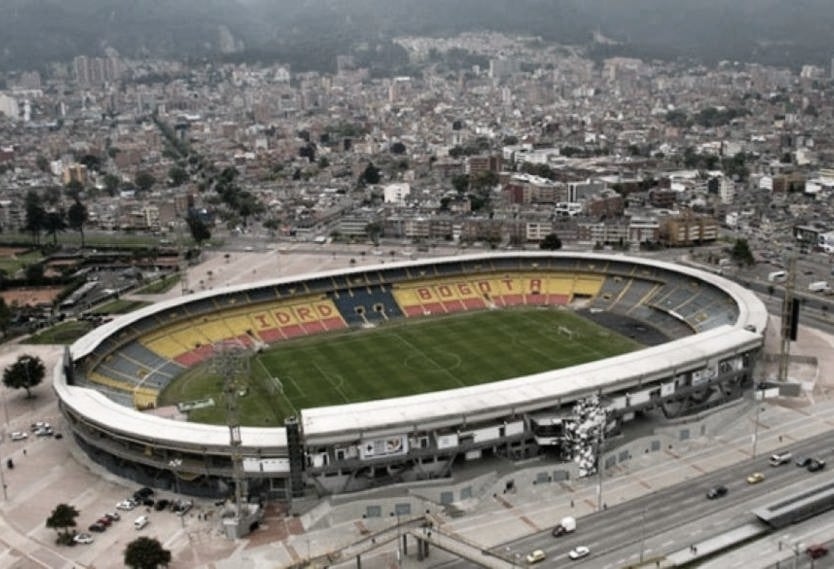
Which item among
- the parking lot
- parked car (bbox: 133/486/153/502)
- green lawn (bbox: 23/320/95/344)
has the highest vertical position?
green lawn (bbox: 23/320/95/344)

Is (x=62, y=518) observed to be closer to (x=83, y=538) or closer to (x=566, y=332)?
(x=83, y=538)

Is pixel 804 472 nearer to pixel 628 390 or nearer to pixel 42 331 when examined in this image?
pixel 628 390

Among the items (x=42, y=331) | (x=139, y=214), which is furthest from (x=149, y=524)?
(x=139, y=214)

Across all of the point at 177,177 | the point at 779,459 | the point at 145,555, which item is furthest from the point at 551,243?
the point at 177,177

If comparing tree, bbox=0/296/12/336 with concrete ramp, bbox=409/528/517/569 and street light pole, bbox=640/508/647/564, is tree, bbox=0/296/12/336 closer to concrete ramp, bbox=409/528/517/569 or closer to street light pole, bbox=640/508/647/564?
concrete ramp, bbox=409/528/517/569

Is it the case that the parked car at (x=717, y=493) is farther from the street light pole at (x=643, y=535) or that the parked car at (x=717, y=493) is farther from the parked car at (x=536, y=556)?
the parked car at (x=536, y=556)

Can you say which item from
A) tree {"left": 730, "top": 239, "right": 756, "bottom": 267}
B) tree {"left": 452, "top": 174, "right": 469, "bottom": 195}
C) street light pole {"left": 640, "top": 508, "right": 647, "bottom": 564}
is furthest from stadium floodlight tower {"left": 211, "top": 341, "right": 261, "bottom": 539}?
tree {"left": 452, "top": 174, "right": 469, "bottom": 195}

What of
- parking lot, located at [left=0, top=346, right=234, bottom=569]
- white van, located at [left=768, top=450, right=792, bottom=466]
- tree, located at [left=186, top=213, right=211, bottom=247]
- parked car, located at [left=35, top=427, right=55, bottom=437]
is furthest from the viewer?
tree, located at [left=186, top=213, right=211, bottom=247]
